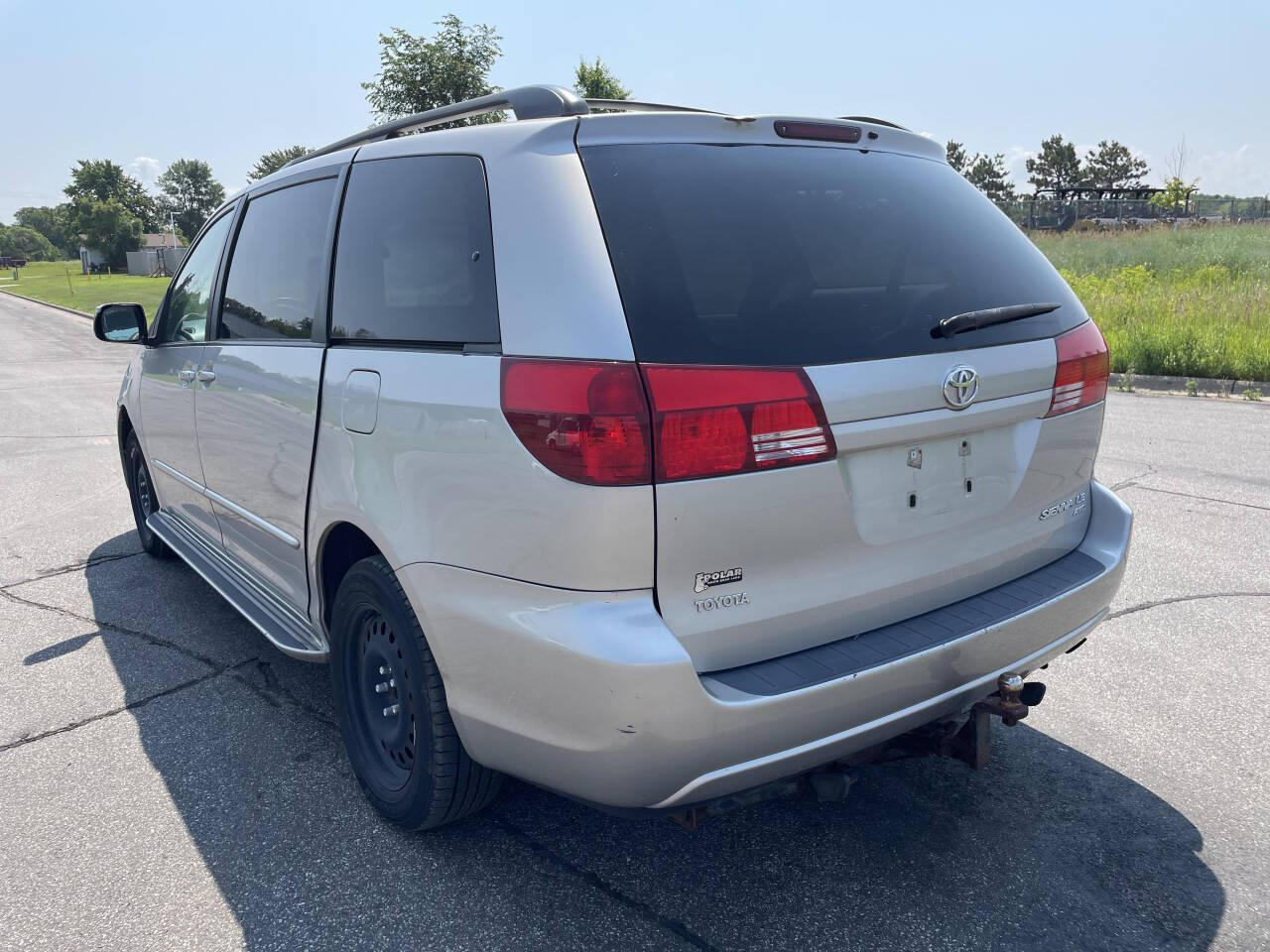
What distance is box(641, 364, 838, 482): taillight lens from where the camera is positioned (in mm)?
1988

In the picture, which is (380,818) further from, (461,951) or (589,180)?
(589,180)

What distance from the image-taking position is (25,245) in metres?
159

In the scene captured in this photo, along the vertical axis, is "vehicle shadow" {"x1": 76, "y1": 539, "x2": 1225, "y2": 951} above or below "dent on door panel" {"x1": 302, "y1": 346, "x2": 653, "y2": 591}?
below

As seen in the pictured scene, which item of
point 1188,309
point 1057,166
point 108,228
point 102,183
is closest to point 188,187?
point 102,183

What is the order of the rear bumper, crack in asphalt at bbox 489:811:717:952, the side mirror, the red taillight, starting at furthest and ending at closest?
the side mirror → the red taillight → crack in asphalt at bbox 489:811:717:952 → the rear bumper

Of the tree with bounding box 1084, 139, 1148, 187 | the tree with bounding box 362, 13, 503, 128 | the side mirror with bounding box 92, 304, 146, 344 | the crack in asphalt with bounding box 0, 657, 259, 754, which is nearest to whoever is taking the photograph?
the crack in asphalt with bounding box 0, 657, 259, 754

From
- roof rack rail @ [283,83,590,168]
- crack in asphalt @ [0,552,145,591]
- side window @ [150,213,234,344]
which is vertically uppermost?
roof rack rail @ [283,83,590,168]

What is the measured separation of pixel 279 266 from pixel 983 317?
2415mm

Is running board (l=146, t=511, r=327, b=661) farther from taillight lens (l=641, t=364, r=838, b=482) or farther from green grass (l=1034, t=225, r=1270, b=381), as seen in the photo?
green grass (l=1034, t=225, r=1270, b=381)

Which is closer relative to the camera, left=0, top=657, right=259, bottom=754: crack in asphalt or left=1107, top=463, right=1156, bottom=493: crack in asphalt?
left=0, top=657, right=259, bottom=754: crack in asphalt

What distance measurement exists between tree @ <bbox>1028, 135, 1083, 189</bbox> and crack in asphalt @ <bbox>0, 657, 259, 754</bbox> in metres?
82.8

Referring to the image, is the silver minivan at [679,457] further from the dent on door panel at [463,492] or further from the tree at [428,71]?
the tree at [428,71]

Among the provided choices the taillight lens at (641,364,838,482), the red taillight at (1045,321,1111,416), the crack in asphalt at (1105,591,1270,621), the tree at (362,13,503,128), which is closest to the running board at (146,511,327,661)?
the taillight lens at (641,364,838,482)

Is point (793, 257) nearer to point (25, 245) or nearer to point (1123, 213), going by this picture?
point (1123, 213)
